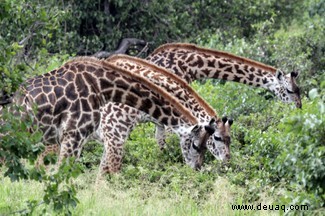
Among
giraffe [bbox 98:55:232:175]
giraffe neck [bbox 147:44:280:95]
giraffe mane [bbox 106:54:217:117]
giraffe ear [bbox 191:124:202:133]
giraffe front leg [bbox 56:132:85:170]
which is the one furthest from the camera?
giraffe neck [bbox 147:44:280:95]

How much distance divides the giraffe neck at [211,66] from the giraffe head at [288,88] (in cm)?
7

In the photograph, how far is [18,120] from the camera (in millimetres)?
6543

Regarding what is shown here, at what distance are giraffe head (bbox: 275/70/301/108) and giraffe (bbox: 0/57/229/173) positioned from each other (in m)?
2.69

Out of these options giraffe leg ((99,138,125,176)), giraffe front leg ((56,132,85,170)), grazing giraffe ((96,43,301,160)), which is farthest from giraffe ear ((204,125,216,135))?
grazing giraffe ((96,43,301,160))

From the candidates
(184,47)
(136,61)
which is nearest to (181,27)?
(184,47)

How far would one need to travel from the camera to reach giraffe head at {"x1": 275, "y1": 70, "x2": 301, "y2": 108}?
42.3 feet

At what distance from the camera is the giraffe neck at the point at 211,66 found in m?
12.7

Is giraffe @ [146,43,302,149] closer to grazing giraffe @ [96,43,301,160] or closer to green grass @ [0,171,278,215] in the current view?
grazing giraffe @ [96,43,301,160]

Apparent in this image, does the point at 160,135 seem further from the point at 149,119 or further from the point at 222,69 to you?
the point at 222,69

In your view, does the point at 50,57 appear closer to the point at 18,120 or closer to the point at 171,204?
the point at 171,204

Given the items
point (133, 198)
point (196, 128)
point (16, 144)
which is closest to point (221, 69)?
point (196, 128)

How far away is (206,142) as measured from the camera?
425 inches

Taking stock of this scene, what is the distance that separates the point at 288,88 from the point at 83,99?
12.6 ft

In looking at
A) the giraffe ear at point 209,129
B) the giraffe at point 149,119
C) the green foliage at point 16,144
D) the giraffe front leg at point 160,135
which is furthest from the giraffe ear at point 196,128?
the green foliage at point 16,144
